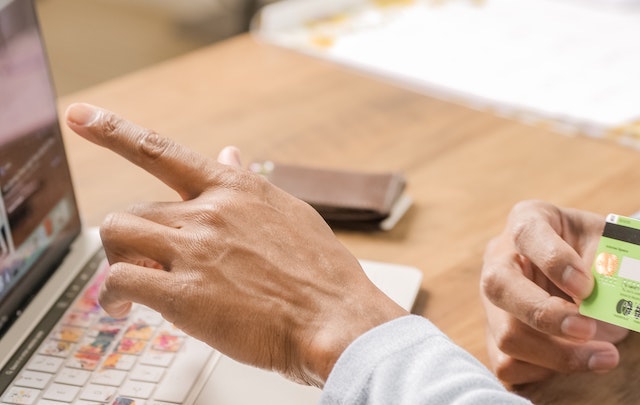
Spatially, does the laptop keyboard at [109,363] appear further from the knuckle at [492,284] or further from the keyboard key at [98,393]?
the knuckle at [492,284]

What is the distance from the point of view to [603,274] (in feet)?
2.31

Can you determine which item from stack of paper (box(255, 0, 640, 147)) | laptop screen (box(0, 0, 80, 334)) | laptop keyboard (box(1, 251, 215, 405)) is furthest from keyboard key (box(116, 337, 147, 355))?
stack of paper (box(255, 0, 640, 147))

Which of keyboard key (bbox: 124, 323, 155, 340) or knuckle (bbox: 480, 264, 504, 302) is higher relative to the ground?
knuckle (bbox: 480, 264, 504, 302)

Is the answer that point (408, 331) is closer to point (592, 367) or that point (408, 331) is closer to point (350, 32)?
point (592, 367)

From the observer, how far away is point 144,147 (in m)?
0.73

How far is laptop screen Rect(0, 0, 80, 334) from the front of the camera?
811 millimetres

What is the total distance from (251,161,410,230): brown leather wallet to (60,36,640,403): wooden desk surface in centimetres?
3

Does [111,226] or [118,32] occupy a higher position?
[111,226]

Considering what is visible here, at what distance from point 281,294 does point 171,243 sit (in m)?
0.11

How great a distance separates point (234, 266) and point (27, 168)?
11.8 inches

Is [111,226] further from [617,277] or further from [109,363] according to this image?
[617,277]

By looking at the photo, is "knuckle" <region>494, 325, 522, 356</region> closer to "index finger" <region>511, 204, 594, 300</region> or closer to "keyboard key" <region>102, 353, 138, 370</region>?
"index finger" <region>511, 204, 594, 300</region>

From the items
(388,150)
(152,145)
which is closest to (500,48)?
(388,150)

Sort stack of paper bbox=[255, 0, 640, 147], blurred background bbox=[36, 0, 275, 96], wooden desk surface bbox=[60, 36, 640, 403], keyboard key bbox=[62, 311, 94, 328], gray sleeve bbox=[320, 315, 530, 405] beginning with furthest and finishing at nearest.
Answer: blurred background bbox=[36, 0, 275, 96] → stack of paper bbox=[255, 0, 640, 147] → wooden desk surface bbox=[60, 36, 640, 403] → keyboard key bbox=[62, 311, 94, 328] → gray sleeve bbox=[320, 315, 530, 405]
